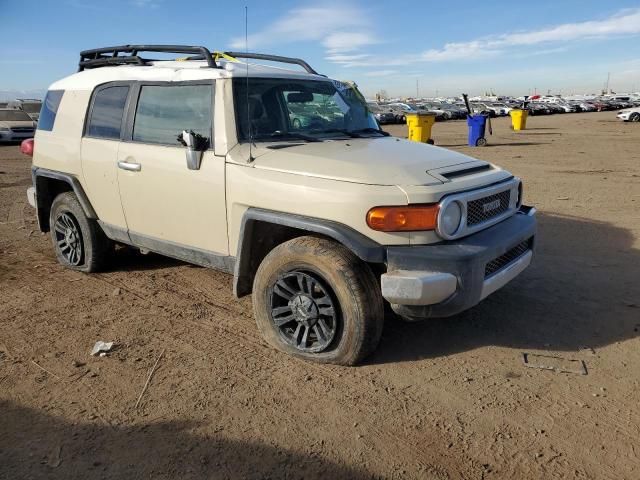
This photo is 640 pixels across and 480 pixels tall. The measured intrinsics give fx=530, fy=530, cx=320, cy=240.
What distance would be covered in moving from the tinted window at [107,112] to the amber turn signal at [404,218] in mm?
2680

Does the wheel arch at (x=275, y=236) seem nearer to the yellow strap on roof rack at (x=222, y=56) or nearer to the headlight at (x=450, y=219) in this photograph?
the headlight at (x=450, y=219)

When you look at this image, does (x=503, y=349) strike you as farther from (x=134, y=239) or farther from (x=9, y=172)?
(x=9, y=172)

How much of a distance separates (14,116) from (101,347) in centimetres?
2101

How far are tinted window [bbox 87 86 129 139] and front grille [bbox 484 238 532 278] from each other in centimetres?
330

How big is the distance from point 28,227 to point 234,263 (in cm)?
514

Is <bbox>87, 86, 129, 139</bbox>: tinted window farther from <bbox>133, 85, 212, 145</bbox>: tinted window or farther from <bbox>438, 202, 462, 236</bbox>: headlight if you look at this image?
<bbox>438, 202, 462, 236</bbox>: headlight

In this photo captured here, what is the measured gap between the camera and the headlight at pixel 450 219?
320 centimetres

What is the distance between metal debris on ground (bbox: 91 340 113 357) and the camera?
3.82 metres

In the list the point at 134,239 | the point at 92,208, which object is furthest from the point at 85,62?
the point at 134,239

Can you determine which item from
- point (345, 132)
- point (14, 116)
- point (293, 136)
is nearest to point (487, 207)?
point (345, 132)

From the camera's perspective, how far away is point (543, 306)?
4.56m

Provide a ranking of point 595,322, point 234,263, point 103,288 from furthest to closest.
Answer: point 103,288 → point 595,322 → point 234,263

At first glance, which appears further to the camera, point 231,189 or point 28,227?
point 28,227

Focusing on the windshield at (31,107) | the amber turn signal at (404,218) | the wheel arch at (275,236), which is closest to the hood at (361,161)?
the amber turn signal at (404,218)
